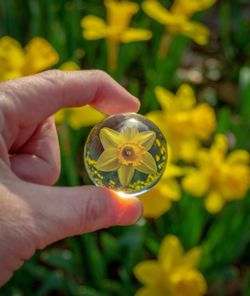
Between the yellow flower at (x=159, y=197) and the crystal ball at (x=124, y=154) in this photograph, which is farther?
the yellow flower at (x=159, y=197)

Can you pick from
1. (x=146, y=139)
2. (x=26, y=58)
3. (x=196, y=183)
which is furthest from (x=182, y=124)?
(x=146, y=139)

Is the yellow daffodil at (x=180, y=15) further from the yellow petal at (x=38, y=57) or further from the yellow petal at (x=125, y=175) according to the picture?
the yellow petal at (x=125, y=175)

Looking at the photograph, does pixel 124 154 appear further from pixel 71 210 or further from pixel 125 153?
pixel 71 210

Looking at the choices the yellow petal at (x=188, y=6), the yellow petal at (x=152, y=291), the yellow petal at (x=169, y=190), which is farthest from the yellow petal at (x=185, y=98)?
the yellow petal at (x=152, y=291)

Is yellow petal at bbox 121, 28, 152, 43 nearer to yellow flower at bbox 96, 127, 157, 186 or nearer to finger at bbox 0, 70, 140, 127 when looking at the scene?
finger at bbox 0, 70, 140, 127

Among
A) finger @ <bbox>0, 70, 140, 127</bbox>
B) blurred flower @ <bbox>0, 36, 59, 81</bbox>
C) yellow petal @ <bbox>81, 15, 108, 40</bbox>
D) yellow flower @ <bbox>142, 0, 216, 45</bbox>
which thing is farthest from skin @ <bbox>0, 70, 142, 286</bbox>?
yellow flower @ <bbox>142, 0, 216, 45</bbox>

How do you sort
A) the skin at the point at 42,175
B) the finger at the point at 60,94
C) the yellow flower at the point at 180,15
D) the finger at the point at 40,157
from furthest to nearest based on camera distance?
the yellow flower at the point at 180,15 < the finger at the point at 40,157 < the finger at the point at 60,94 < the skin at the point at 42,175

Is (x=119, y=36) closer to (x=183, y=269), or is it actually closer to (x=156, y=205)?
(x=156, y=205)
